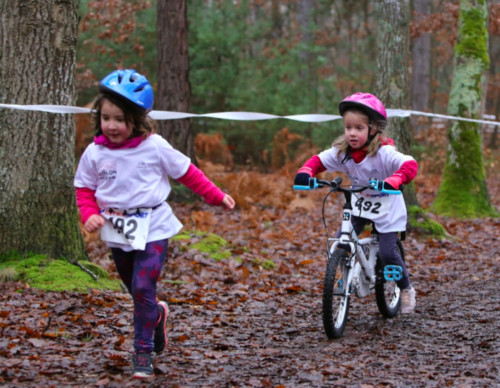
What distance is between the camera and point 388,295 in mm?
6488

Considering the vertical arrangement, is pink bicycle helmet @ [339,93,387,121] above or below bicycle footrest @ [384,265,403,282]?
above

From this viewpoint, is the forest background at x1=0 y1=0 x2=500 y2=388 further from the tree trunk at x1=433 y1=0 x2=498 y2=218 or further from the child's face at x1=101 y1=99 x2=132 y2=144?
the child's face at x1=101 y1=99 x2=132 y2=144

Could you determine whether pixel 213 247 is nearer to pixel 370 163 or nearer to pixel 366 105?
pixel 370 163

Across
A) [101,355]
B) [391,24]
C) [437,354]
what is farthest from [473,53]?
[101,355]

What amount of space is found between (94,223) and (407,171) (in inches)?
104

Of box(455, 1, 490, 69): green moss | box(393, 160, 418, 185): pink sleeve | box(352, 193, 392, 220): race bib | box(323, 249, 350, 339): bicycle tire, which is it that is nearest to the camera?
box(323, 249, 350, 339): bicycle tire

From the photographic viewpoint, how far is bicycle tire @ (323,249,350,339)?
5191 millimetres

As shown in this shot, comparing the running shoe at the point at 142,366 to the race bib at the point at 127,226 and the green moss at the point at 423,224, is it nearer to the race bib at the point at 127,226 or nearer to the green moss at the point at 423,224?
the race bib at the point at 127,226

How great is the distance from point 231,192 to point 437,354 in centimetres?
881

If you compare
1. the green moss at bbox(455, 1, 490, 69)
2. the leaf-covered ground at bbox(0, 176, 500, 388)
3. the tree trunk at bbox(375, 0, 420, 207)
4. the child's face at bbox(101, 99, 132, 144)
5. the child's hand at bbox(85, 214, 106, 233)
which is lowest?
the leaf-covered ground at bbox(0, 176, 500, 388)

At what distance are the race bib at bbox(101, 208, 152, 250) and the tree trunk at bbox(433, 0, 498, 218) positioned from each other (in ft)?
31.8

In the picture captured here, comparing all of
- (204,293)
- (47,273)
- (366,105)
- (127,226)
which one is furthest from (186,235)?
(127,226)

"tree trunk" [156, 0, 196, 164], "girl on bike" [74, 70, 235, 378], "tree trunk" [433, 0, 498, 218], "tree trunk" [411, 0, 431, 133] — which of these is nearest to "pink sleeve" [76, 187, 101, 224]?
"girl on bike" [74, 70, 235, 378]

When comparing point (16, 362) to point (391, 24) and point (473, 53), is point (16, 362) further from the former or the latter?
point (473, 53)
